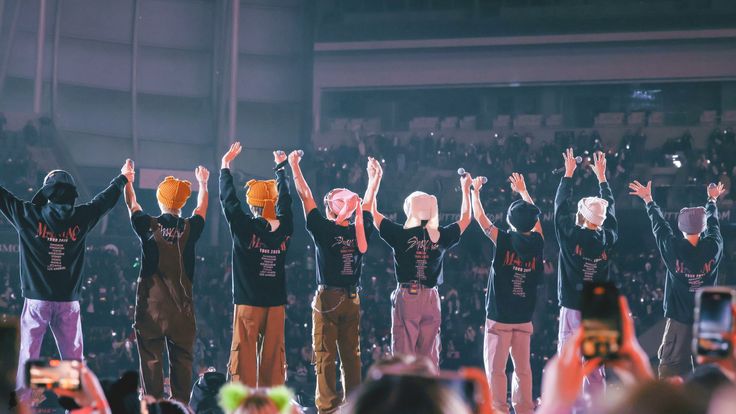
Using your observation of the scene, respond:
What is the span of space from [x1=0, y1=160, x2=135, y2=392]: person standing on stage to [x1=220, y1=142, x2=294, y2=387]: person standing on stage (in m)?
1.11

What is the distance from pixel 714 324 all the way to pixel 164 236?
5537mm

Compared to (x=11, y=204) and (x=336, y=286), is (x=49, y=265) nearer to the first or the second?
(x=11, y=204)

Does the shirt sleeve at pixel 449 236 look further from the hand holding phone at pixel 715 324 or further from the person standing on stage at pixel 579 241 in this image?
the hand holding phone at pixel 715 324

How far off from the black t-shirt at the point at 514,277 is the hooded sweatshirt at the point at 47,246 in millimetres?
3638

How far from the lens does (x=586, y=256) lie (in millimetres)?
9070

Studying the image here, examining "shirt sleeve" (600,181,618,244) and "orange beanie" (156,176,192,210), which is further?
"shirt sleeve" (600,181,618,244)

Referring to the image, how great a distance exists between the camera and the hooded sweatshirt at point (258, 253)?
8.23 metres

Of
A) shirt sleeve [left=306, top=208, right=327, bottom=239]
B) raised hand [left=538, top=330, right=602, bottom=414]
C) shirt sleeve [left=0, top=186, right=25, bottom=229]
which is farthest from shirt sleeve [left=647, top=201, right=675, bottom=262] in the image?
raised hand [left=538, top=330, right=602, bottom=414]

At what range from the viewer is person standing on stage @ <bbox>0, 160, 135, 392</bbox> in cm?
785

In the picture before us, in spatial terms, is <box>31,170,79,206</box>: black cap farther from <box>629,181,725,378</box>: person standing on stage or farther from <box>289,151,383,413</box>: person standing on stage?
<box>629,181,725,378</box>: person standing on stage

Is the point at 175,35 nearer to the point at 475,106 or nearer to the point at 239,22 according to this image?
the point at 239,22

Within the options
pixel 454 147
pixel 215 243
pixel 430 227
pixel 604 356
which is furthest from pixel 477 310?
pixel 604 356

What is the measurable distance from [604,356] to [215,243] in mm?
16632

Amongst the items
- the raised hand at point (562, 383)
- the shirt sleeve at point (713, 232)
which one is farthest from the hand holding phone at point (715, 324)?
the shirt sleeve at point (713, 232)
